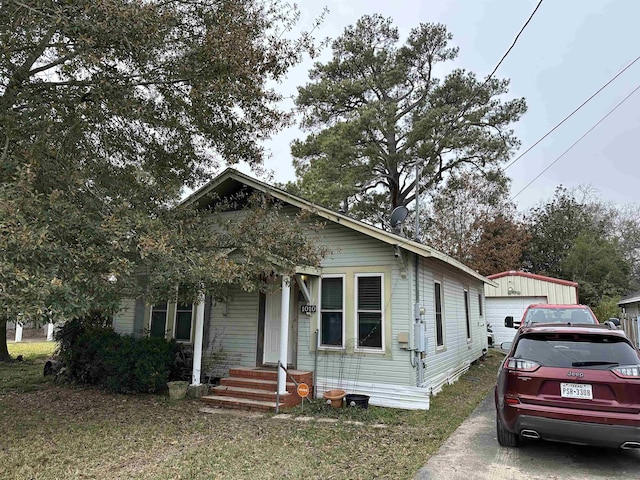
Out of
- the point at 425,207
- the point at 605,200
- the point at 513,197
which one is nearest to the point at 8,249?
the point at 425,207

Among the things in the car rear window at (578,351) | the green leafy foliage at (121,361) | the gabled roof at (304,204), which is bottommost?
the green leafy foliage at (121,361)

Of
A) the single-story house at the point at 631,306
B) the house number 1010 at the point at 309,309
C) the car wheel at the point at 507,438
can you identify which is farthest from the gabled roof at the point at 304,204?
the single-story house at the point at 631,306

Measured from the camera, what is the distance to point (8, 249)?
4285 mm

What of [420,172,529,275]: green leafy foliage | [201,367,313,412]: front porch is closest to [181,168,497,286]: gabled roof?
→ [201,367,313,412]: front porch

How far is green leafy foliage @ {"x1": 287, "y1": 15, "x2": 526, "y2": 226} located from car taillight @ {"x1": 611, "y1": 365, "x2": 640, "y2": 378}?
45.9 ft

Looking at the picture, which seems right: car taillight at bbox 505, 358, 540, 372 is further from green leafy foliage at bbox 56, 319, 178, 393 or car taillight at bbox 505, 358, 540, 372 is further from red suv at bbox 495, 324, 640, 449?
green leafy foliage at bbox 56, 319, 178, 393

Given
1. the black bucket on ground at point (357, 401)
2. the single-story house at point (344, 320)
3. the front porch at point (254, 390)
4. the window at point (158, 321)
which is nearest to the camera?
the black bucket on ground at point (357, 401)

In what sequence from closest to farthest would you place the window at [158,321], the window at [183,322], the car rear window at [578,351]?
the car rear window at [578,351], the window at [183,322], the window at [158,321]

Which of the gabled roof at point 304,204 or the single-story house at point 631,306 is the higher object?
the gabled roof at point 304,204

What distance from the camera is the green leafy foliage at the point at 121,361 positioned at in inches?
339

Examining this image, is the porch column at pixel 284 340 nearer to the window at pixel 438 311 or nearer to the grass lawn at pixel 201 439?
the grass lawn at pixel 201 439

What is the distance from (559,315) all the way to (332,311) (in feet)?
18.3

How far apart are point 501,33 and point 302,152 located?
11579 millimetres

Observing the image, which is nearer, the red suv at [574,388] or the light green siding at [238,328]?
the red suv at [574,388]
